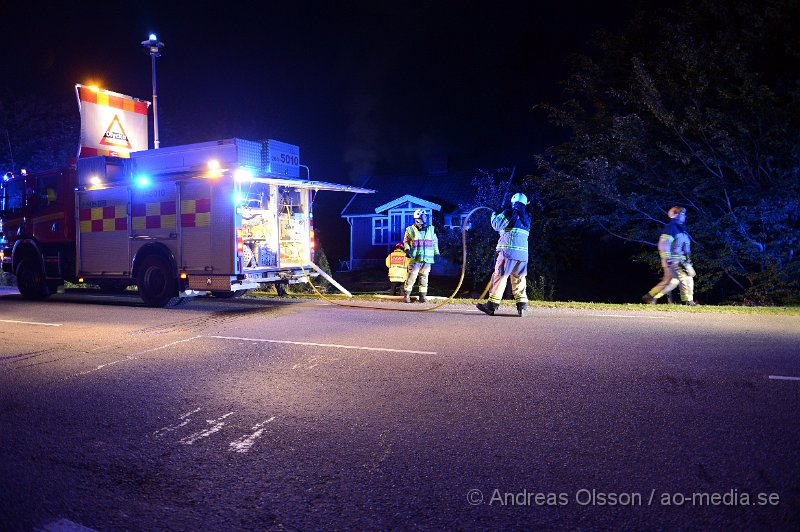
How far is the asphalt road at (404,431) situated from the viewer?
303 cm

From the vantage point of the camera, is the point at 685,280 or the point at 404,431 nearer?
the point at 404,431

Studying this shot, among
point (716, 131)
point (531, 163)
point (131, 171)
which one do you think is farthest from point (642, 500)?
point (531, 163)

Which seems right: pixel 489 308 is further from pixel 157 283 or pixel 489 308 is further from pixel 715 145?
pixel 715 145

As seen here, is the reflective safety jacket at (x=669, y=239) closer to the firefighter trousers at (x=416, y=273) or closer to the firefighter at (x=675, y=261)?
the firefighter at (x=675, y=261)

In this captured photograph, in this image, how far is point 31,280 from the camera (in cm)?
1341

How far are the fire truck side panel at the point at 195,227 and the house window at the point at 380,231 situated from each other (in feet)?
60.7

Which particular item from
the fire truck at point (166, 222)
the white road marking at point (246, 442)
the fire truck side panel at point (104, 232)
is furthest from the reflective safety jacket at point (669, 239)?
the fire truck side panel at point (104, 232)

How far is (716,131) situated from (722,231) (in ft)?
7.74

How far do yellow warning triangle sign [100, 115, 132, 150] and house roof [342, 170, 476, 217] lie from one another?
51.6ft

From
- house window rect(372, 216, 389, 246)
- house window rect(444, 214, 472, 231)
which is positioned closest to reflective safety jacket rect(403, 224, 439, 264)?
house window rect(444, 214, 472, 231)

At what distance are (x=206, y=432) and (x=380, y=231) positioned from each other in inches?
1020

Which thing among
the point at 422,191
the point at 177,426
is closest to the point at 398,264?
the point at 177,426

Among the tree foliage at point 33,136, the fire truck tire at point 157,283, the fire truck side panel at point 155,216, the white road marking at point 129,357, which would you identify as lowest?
the white road marking at point 129,357

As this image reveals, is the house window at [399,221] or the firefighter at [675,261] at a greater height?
the house window at [399,221]
